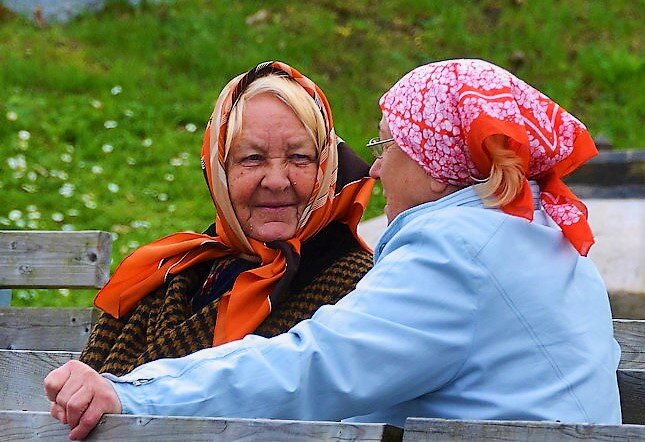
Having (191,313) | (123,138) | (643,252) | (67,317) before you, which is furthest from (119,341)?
(123,138)

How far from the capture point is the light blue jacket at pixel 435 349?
1.82 meters

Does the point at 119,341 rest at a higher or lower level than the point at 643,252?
higher

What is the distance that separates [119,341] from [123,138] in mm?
5482

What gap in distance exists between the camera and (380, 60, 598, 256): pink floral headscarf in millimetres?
1995

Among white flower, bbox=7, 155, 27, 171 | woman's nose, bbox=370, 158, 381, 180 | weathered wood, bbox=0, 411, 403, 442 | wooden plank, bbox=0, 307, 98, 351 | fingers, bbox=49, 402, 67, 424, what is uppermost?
woman's nose, bbox=370, 158, 381, 180

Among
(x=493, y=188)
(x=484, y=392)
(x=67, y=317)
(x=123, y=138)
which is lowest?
(x=123, y=138)

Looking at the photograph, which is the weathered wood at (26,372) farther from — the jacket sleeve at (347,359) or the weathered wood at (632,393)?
the weathered wood at (632,393)

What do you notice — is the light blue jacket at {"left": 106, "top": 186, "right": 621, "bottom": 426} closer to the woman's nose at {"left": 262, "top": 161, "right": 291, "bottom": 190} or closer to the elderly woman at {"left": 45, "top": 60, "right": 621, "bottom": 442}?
the elderly woman at {"left": 45, "top": 60, "right": 621, "bottom": 442}

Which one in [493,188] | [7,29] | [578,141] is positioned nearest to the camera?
[493,188]

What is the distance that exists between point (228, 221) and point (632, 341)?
1022mm

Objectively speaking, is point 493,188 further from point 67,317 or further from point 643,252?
point 643,252

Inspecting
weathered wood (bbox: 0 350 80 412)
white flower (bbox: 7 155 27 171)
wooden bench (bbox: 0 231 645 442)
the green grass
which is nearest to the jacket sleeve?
wooden bench (bbox: 0 231 645 442)

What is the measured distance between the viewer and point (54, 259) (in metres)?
3.72

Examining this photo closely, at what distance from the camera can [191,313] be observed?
2.89 meters
